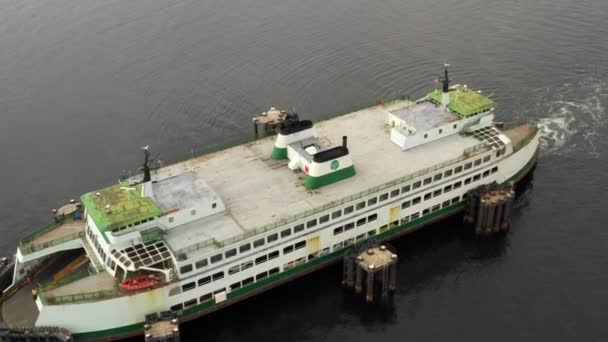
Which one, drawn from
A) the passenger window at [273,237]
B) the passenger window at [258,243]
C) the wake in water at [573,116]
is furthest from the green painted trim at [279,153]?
the wake in water at [573,116]

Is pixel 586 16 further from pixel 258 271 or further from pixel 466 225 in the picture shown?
pixel 258 271

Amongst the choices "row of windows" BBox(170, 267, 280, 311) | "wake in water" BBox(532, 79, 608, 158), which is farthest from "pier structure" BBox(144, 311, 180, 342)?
"wake in water" BBox(532, 79, 608, 158)

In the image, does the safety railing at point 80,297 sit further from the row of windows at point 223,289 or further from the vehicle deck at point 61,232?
the vehicle deck at point 61,232

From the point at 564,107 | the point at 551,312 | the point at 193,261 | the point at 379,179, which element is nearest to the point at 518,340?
the point at 551,312

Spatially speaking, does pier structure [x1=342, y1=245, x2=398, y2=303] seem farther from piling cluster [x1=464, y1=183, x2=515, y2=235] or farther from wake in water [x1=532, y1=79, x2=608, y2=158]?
wake in water [x1=532, y1=79, x2=608, y2=158]

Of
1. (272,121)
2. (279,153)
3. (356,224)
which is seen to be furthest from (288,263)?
(272,121)
